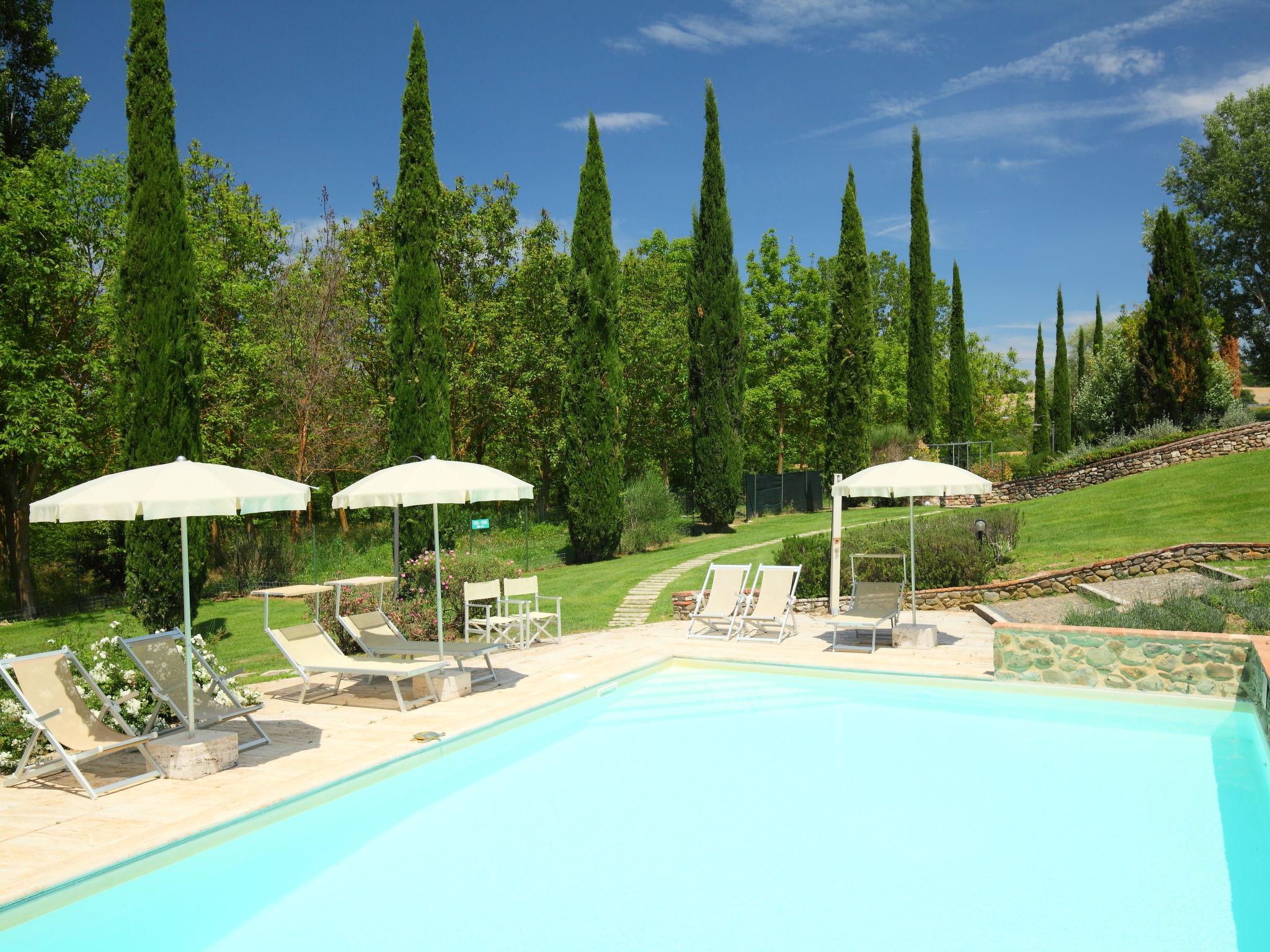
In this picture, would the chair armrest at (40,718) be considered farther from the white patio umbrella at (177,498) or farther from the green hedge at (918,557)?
the green hedge at (918,557)

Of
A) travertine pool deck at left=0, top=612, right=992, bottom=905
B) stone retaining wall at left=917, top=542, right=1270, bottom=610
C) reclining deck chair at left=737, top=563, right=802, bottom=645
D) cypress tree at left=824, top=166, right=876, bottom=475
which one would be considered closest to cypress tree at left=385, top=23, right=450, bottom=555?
travertine pool deck at left=0, top=612, right=992, bottom=905

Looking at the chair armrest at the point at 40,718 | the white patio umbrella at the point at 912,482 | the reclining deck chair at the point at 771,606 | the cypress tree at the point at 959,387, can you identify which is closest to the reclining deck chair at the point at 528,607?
the reclining deck chair at the point at 771,606

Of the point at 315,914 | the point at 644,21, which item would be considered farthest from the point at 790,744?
the point at 644,21

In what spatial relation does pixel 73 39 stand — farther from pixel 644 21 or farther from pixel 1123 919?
pixel 1123 919

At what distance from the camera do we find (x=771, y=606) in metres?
11.0

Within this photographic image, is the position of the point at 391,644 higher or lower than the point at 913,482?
lower

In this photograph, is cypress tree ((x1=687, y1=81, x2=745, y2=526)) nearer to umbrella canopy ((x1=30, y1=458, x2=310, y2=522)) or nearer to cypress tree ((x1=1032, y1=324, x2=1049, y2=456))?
umbrella canopy ((x1=30, y1=458, x2=310, y2=522))

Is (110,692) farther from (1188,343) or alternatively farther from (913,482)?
(1188,343)

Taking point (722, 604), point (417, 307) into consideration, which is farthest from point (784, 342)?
point (722, 604)

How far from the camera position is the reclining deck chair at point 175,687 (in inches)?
235

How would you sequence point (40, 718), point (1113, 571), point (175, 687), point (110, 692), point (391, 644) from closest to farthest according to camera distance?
point (40, 718)
point (175, 687)
point (110, 692)
point (391, 644)
point (1113, 571)

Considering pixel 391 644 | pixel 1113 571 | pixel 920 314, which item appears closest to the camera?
pixel 391 644

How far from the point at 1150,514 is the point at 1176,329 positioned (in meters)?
9.29

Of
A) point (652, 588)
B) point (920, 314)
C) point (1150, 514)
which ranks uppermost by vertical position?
point (920, 314)
